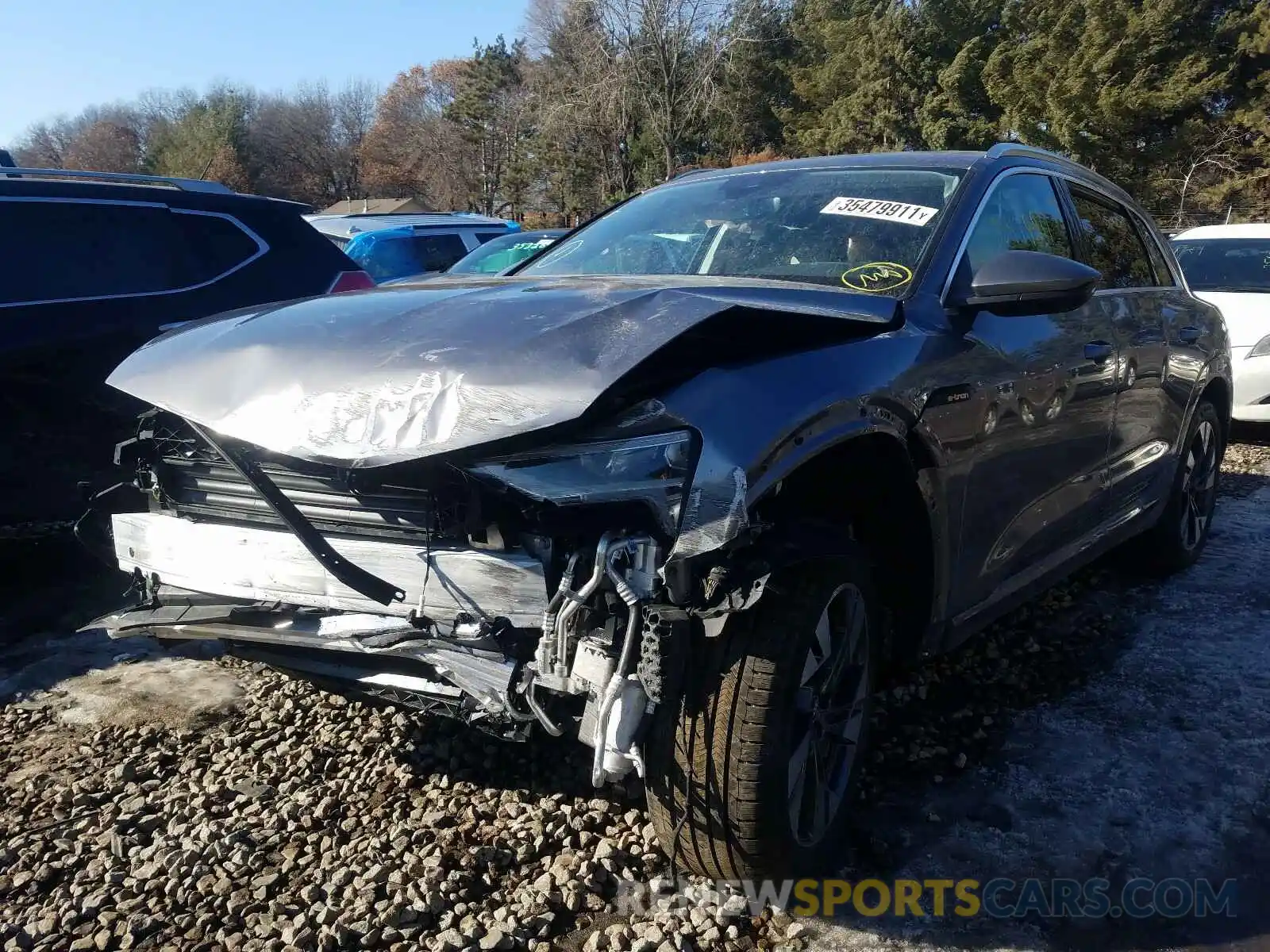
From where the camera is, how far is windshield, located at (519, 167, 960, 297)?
2803 mm

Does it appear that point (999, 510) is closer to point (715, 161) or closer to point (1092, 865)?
point (1092, 865)

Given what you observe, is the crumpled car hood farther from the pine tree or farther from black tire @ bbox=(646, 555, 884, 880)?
the pine tree

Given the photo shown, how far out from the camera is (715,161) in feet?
128

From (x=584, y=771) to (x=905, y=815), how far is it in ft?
2.95

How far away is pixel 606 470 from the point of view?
6.08 ft

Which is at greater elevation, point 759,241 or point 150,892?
point 759,241

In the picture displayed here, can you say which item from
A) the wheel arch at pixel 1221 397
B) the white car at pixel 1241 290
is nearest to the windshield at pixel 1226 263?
the white car at pixel 1241 290

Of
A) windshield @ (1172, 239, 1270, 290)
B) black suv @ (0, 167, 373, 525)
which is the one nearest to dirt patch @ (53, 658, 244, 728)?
black suv @ (0, 167, 373, 525)

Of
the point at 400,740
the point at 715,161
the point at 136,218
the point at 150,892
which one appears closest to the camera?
the point at 150,892

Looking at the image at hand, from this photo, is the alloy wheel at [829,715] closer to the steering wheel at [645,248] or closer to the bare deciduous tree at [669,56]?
the steering wheel at [645,248]

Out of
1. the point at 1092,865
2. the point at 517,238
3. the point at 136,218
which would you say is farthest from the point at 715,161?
the point at 1092,865

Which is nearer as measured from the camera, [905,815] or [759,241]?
[905,815]

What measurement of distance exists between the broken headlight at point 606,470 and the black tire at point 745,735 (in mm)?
348

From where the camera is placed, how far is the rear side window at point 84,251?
13.5 ft
